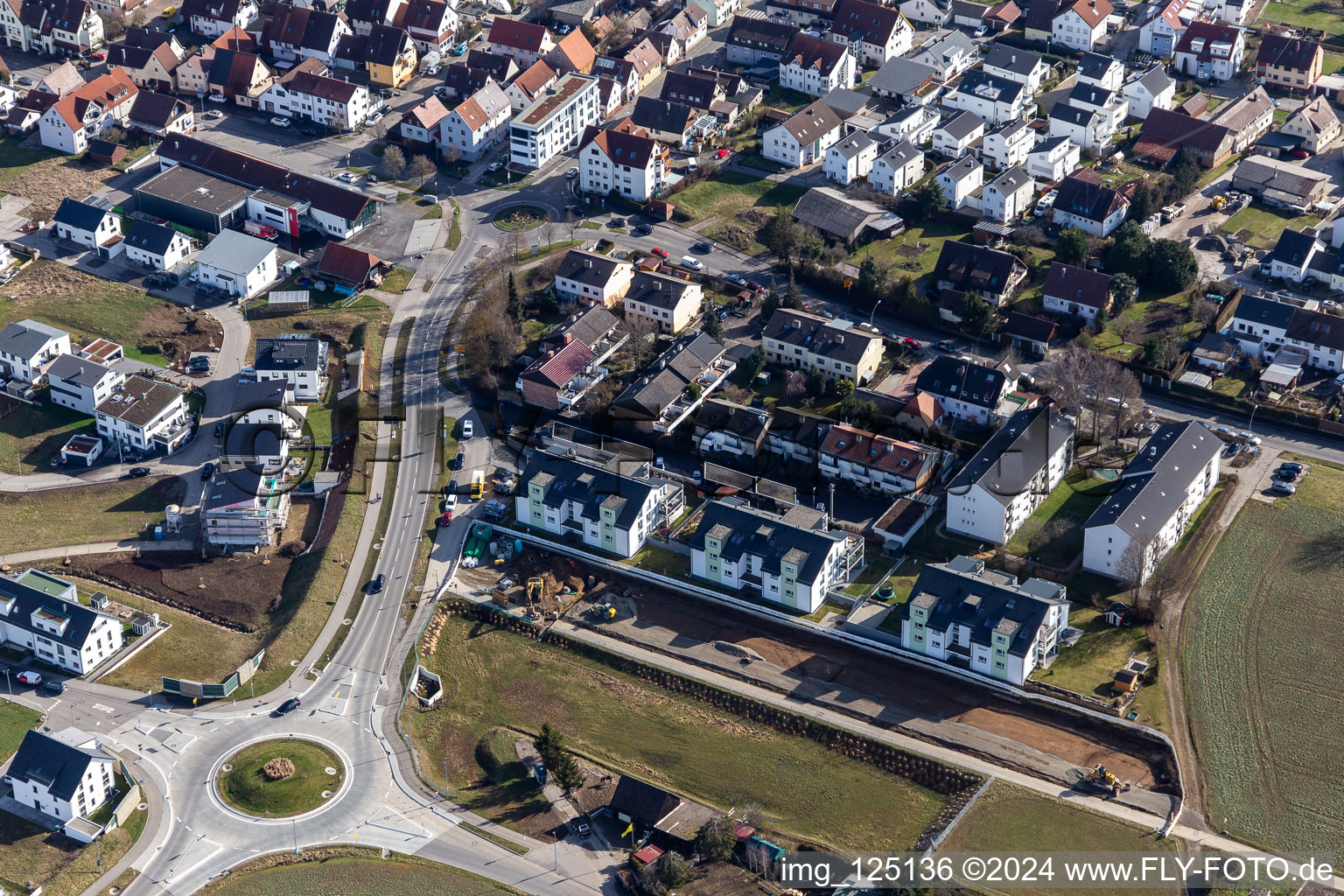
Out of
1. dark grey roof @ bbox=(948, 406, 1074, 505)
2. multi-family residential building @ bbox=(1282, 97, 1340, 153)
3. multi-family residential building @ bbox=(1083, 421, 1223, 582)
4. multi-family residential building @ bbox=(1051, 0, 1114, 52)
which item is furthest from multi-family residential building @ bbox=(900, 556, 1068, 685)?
multi-family residential building @ bbox=(1051, 0, 1114, 52)

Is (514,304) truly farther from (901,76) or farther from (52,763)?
(52,763)

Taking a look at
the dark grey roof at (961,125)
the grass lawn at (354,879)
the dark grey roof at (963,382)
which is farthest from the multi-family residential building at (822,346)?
the grass lawn at (354,879)

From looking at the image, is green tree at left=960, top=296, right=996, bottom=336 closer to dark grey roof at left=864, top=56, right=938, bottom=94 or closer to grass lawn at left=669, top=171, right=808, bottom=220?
grass lawn at left=669, top=171, right=808, bottom=220

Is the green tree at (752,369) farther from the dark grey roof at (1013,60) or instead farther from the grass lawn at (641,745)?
the dark grey roof at (1013,60)

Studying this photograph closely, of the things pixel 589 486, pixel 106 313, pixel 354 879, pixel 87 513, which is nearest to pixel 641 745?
pixel 354 879

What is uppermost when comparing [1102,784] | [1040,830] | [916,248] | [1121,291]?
[1121,291]

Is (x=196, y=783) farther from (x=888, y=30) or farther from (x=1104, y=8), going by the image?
(x=1104, y=8)
